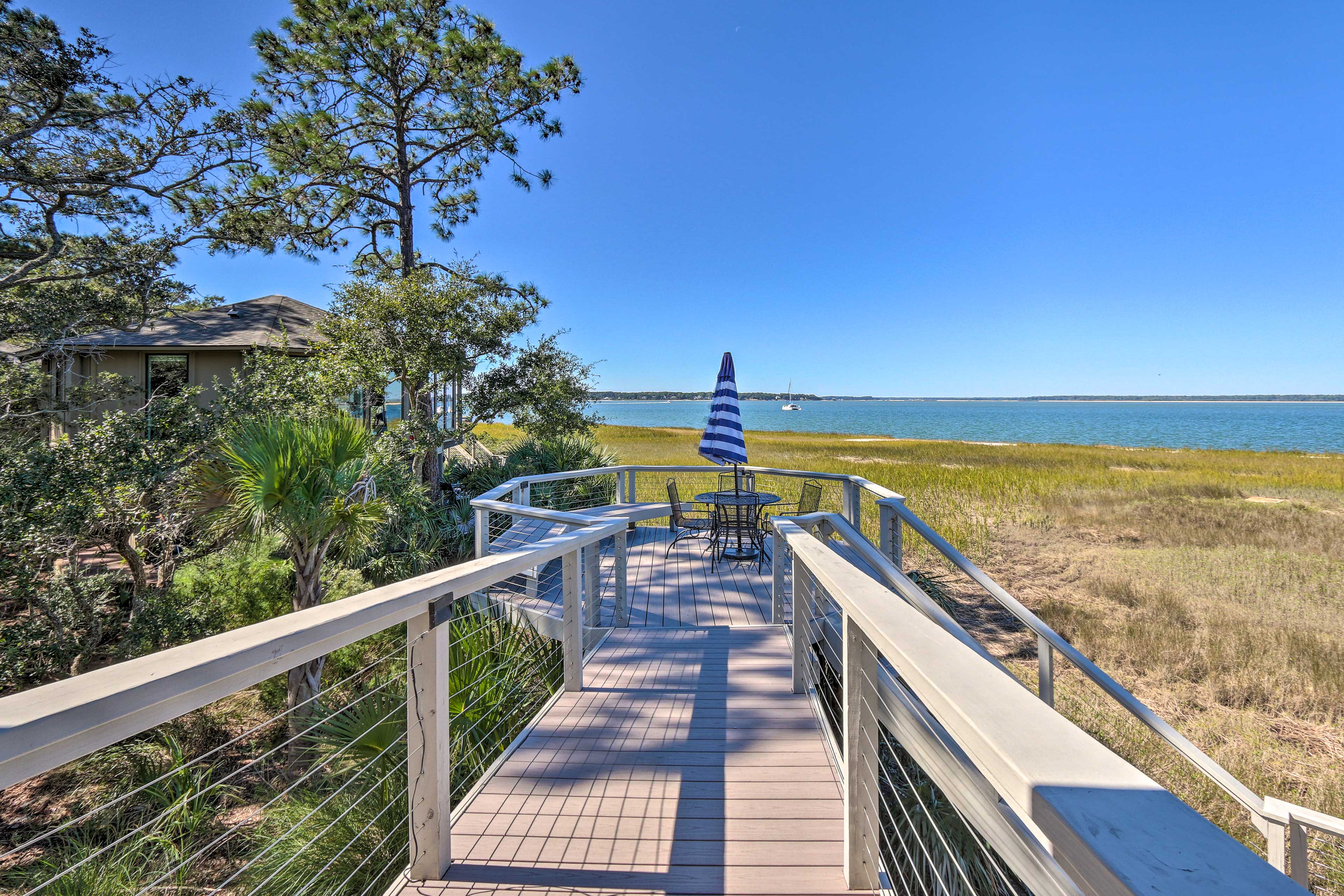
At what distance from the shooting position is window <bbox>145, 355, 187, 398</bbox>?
11523mm

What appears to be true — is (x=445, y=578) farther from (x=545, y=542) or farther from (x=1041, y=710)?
(x=1041, y=710)

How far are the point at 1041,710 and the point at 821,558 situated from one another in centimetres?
144

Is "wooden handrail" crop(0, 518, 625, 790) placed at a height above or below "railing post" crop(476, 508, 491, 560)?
above

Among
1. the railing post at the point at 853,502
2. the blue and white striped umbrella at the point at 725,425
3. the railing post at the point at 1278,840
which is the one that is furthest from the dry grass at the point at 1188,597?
the blue and white striped umbrella at the point at 725,425

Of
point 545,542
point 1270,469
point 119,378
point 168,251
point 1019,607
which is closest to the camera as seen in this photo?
point 545,542

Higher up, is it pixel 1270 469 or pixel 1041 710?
pixel 1041 710

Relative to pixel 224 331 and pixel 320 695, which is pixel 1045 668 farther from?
pixel 224 331

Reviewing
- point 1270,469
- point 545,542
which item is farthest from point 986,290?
point 545,542

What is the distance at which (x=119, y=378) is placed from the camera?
34.0 ft

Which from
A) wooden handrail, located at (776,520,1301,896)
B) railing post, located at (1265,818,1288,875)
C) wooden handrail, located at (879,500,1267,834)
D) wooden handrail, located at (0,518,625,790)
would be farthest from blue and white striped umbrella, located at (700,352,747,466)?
wooden handrail, located at (776,520,1301,896)

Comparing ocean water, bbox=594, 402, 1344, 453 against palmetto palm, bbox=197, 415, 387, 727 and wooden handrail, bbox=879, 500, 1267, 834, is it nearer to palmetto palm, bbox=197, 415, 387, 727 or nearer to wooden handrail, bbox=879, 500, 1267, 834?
palmetto palm, bbox=197, 415, 387, 727

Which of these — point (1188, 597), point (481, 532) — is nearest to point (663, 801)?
point (481, 532)

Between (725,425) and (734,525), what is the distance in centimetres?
135

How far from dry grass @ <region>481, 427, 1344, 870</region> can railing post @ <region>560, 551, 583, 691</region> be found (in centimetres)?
466
